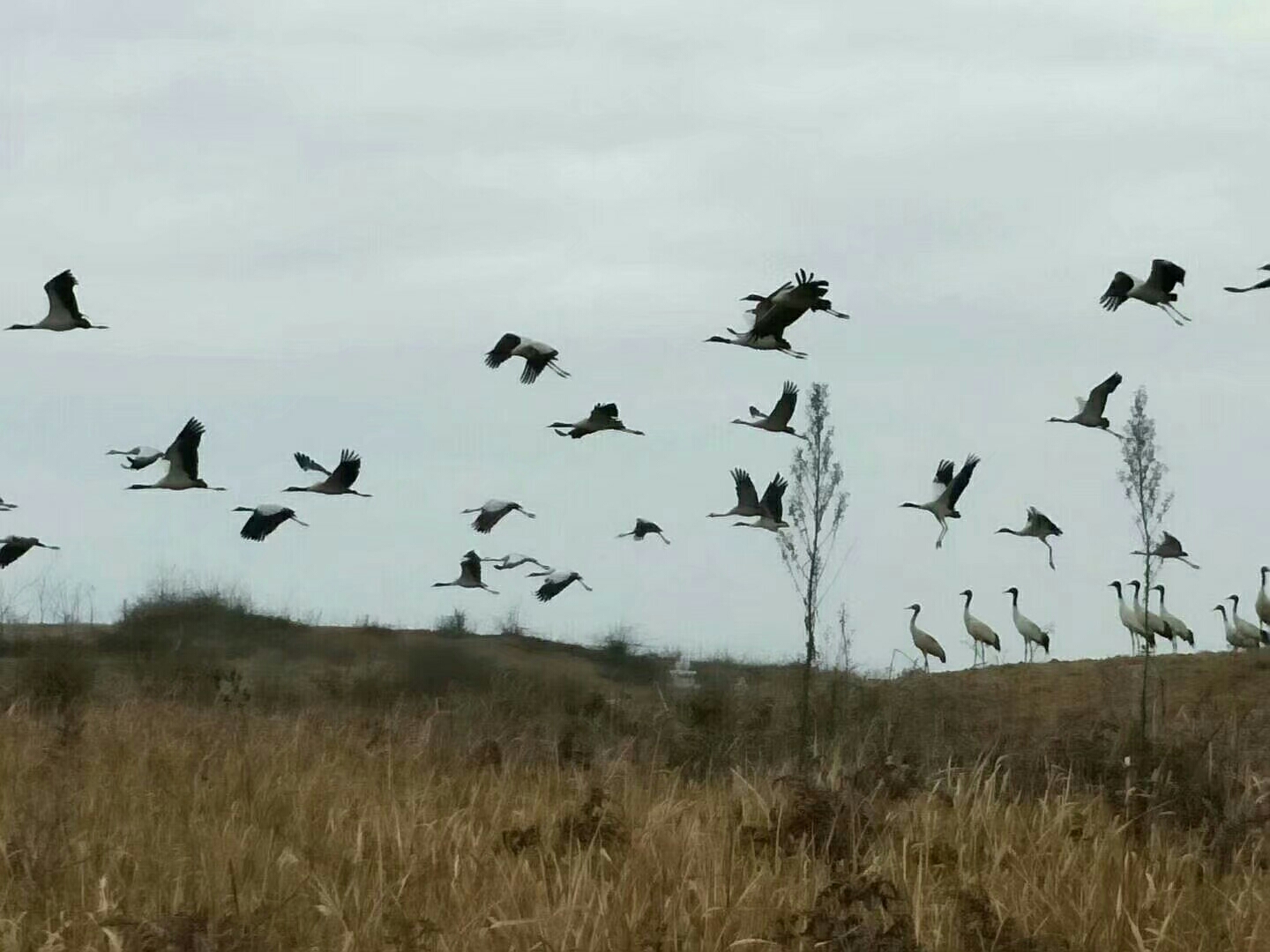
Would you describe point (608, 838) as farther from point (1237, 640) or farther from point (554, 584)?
point (1237, 640)

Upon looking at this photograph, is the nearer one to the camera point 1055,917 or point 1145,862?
point 1055,917

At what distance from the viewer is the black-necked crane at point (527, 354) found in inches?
597

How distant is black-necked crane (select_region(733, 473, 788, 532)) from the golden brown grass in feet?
18.4

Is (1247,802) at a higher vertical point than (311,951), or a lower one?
higher

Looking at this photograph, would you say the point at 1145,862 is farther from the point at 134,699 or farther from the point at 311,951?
the point at 134,699

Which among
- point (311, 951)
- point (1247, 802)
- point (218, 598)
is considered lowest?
point (311, 951)

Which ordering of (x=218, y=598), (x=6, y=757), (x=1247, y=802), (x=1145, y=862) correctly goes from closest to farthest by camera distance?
(x=1145, y=862)
(x=1247, y=802)
(x=6, y=757)
(x=218, y=598)

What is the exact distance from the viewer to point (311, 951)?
5.46 meters

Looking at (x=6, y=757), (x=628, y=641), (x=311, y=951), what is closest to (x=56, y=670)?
(x=6, y=757)

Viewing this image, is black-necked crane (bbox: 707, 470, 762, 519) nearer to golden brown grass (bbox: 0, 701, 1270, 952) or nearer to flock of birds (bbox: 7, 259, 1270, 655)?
flock of birds (bbox: 7, 259, 1270, 655)

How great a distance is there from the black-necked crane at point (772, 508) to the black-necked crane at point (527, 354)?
228cm

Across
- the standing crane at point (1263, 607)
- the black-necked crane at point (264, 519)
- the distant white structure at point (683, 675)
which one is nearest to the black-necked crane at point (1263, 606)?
the standing crane at point (1263, 607)

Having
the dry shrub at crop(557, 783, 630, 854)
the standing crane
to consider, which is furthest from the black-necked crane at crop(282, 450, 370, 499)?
the standing crane

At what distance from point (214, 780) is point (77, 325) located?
7736mm
